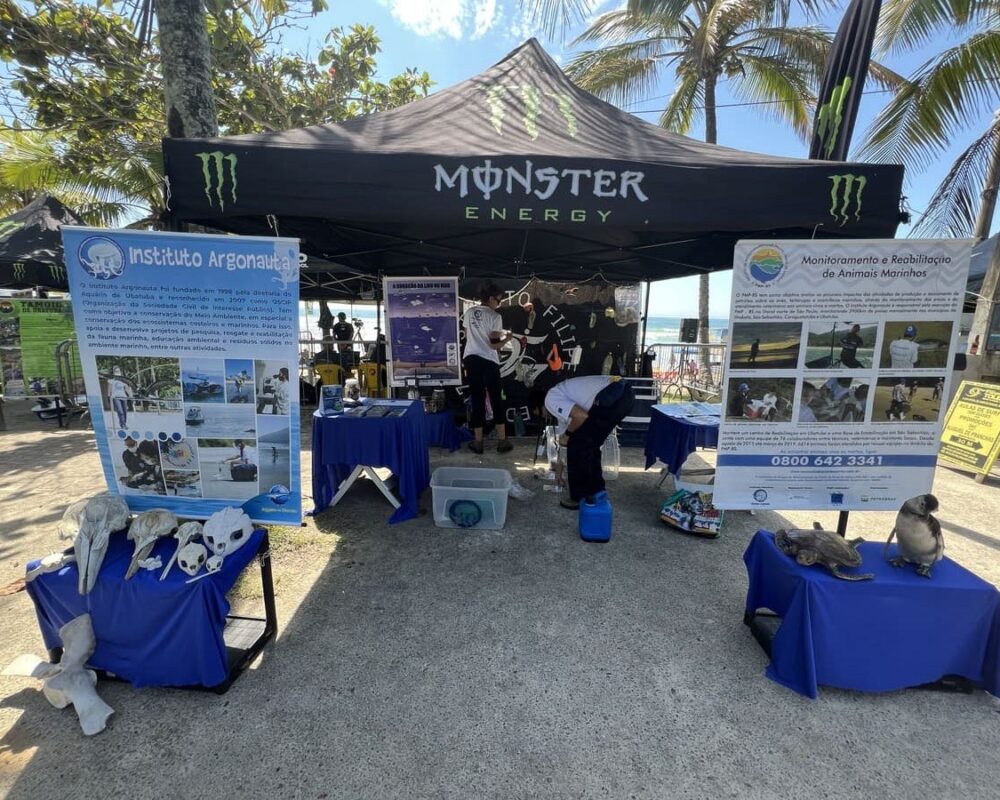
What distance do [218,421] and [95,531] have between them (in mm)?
689

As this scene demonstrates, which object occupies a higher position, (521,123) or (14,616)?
(521,123)

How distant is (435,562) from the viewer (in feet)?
10.4

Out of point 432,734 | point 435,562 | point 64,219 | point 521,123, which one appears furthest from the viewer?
point 64,219

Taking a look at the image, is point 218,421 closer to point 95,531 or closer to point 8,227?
point 95,531

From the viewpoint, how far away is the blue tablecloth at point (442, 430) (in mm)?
5602

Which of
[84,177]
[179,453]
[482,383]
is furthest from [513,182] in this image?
[84,177]

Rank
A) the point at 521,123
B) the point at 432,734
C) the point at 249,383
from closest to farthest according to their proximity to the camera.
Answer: the point at 432,734 → the point at 249,383 → the point at 521,123

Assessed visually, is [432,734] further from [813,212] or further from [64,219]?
[64,219]

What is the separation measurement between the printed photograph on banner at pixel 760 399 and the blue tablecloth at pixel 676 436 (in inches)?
45.7

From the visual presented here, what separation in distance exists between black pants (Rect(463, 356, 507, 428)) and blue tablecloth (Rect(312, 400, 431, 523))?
5.10ft

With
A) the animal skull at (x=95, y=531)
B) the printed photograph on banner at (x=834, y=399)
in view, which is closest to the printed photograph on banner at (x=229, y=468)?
the animal skull at (x=95, y=531)

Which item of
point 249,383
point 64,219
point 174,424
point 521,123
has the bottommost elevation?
point 174,424

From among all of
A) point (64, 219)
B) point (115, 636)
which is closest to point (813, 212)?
point (115, 636)

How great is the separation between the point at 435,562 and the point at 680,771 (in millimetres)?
1884
